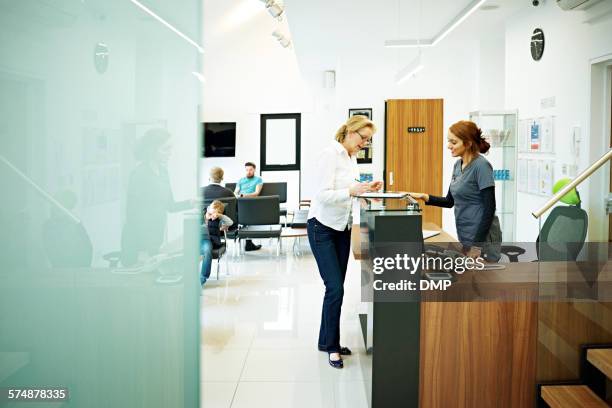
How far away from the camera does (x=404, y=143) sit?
32.7ft

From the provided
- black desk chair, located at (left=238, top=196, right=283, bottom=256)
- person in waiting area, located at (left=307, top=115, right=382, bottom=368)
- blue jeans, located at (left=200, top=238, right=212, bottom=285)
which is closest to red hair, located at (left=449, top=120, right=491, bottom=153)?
person in waiting area, located at (left=307, top=115, right=382, bottom=368)

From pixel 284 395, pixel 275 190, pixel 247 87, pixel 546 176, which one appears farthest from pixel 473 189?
pixel 247 87

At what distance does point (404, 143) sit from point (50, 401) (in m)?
8.84

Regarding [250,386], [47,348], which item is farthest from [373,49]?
[47,348]

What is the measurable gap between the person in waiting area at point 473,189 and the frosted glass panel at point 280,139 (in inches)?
372

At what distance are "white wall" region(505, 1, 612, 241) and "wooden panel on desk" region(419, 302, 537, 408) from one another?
3.14m

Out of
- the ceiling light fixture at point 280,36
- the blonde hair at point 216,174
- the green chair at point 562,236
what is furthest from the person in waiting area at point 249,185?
the green chair at point 562,236

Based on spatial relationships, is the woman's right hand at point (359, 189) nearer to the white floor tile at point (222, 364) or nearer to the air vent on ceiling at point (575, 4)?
the white floor tile at point (222, 364)

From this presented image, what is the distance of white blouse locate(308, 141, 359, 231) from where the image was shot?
12.3ft

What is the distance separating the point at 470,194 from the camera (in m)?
3.62

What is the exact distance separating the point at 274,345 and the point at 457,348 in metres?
1.80

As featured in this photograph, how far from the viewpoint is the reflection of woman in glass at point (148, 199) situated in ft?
5.54

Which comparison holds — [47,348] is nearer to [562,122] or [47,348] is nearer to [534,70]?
[562,122]

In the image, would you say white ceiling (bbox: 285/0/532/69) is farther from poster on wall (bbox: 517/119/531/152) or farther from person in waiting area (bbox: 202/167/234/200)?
person in waiting area (bbox: 202/167/234/200)
